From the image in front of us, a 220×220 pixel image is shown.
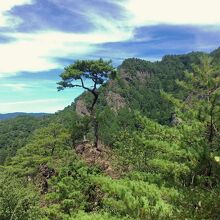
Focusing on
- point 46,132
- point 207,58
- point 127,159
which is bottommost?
point 127,159

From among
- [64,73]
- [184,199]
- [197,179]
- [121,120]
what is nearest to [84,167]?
[64,73]

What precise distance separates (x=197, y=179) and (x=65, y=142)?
3415cm

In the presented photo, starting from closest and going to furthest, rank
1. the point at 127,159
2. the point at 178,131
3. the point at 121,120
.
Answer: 1. the point at 178,131
2. the point at 127,159
3. the point at 121,120

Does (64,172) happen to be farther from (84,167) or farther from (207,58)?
(207,58)

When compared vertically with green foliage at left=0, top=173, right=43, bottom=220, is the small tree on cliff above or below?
above

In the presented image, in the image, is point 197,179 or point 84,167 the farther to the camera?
point 84,167

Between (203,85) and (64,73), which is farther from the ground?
(64,73)

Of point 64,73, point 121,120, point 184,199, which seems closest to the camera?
point 184,199

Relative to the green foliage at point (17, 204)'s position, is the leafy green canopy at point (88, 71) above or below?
above

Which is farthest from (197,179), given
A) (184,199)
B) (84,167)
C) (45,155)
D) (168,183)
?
(45,155)

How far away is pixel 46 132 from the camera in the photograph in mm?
51375

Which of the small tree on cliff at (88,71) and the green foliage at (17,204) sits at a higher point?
the small tree on cliff at (88,71)

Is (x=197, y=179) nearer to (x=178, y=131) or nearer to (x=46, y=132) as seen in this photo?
(x=178, y=131)

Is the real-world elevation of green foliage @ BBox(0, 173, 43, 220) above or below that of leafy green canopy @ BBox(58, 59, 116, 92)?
below
